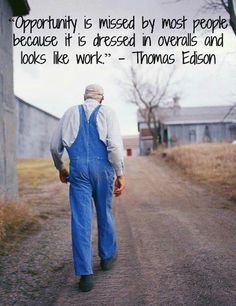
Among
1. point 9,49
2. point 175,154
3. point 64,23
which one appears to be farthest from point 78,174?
point 175,154

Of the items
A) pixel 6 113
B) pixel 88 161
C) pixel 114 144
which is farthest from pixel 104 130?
pixel 6 113

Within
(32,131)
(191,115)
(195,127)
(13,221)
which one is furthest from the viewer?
(191,115)

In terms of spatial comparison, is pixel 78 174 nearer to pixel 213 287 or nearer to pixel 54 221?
pixel 213 287

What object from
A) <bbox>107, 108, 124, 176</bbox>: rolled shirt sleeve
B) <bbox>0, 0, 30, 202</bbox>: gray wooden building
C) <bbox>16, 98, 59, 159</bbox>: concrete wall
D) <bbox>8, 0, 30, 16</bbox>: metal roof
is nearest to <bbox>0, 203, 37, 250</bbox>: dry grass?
<bbox>0, 0, 30, 202</bbox>: gray wooden building

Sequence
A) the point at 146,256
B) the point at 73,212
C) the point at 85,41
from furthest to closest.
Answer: the point at 85,41 < the point at 146,256 < the point at 73,212

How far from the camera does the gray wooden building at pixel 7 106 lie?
8680mm

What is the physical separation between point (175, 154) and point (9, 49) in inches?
597

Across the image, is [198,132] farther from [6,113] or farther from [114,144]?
[114,144]

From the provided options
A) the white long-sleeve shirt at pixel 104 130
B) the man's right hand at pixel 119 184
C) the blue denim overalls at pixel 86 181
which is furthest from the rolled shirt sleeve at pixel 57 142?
the man's right hand at pixel 119 184

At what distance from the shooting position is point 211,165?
1791 centimetres

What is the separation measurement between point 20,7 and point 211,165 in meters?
10.5

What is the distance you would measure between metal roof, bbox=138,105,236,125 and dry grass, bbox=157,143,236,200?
914 inches

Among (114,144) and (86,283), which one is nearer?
(86,283)

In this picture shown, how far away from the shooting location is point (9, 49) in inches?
377
